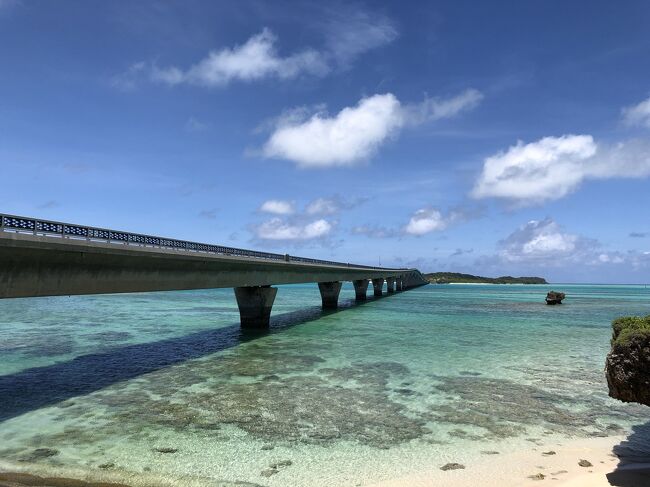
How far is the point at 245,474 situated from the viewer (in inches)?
400

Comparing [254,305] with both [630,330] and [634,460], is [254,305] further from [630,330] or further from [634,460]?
[630,330]

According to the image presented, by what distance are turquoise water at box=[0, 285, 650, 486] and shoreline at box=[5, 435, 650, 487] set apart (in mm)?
171

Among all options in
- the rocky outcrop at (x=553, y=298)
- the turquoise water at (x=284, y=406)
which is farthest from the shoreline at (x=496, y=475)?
the rocky outcrop at (x=553, y=298)

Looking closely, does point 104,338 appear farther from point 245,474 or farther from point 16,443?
point 245,474

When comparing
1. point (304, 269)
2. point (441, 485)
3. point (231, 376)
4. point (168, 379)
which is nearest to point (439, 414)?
point (441, 485)

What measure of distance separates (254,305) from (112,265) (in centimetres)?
2054

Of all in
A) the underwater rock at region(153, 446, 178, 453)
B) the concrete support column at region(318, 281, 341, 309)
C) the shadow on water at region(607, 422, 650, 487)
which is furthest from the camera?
the concrete support column at region(318, 281, 341, 309)

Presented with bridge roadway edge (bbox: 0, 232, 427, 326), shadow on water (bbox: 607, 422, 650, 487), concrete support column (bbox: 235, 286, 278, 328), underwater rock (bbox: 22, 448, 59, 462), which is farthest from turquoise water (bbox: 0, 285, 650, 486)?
concrete support column (bbox: 235, 286, 278, 328)

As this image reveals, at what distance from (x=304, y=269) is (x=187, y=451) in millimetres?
41777

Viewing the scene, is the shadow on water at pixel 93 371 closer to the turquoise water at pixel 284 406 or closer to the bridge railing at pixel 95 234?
the turquoise water at pixel 284 406

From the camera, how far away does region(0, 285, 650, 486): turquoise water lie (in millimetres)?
10875

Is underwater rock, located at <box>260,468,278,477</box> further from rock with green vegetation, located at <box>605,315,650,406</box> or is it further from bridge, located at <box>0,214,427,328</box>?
bridge, located at <box>0,214,427,328</box>

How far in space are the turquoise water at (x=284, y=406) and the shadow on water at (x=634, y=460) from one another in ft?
2.09

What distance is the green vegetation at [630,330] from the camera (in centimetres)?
912
